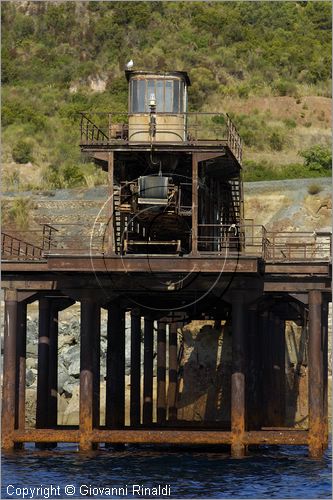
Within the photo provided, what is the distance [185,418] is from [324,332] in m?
13.4

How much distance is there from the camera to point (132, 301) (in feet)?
170

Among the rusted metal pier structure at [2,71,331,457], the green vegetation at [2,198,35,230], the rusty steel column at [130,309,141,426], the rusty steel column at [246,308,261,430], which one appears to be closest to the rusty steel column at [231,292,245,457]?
the rusted metal pier structure at [2,71,331,457]

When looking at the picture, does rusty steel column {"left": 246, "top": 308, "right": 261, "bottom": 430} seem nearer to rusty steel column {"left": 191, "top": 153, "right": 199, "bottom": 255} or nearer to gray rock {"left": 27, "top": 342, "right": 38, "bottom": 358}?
rusty steel column {"left": 191, "top": 153, "right": 199, "bottom": 255}

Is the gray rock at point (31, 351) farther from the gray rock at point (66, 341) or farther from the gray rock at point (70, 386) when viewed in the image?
the gray rock at point (70, 386)

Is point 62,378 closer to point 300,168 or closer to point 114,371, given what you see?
point 114,371

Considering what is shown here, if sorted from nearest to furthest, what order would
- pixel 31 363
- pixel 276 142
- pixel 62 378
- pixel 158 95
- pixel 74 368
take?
pixel 158 95 → pixel 62 378 → pixel 74 368 → pixel 31 363 → pixel 276 142

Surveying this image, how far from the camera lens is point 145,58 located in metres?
130

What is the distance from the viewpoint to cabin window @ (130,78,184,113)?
47.3 meters

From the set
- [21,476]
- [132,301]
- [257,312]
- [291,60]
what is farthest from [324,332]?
[291,60]

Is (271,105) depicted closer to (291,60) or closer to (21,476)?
(291,60)

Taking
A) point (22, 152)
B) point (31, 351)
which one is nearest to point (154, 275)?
point (31, 351)

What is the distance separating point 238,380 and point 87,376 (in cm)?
Result: 475

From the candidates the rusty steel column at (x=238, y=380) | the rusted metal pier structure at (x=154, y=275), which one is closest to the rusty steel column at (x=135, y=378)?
the rusted metal pier structure at (x=154, y=275)

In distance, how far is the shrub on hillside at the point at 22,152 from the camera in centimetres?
10500
